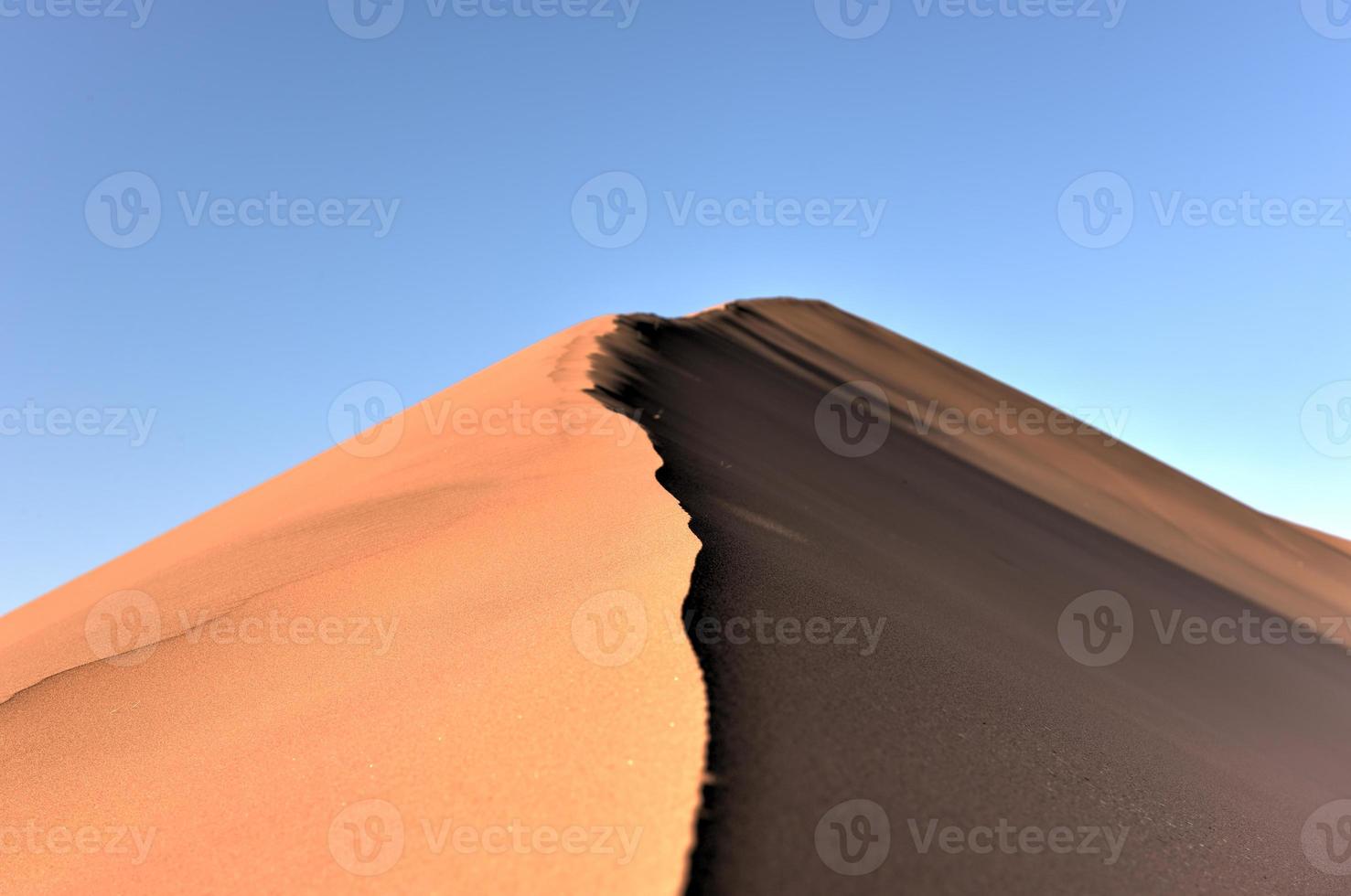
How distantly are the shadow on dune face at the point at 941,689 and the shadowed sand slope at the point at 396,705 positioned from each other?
215 mm

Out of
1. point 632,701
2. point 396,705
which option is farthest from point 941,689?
point 396,705

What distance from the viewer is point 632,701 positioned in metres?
2.29

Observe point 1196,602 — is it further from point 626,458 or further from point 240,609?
point 240,609

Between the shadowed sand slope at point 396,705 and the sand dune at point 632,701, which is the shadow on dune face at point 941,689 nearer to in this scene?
the sand dune at point 632,701

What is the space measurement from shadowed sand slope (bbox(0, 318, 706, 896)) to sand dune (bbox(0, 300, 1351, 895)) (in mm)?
14

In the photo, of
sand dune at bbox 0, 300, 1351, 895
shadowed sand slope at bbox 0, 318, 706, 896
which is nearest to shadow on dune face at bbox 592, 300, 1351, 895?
sand dune at bbox 0, 300, 1351, 895

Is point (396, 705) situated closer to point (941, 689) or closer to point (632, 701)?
point (632, 701)

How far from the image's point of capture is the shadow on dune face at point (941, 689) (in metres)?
2.04

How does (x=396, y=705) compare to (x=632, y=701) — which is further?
(x=396, y=705)

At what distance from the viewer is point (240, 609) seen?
14.4 feet

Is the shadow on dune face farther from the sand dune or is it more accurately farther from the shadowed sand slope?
the shadowed sand slope

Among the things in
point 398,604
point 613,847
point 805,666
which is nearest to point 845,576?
point 805,666

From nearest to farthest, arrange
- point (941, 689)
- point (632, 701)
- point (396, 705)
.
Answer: point (632, 701)
point (396, 705)
point (941, 689)

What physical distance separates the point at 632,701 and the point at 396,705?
962 mm
